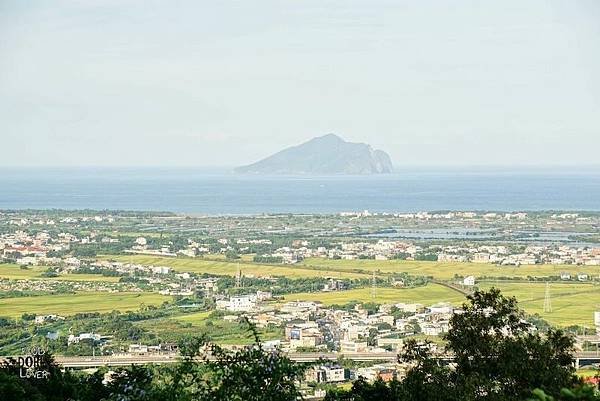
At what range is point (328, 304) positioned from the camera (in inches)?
523

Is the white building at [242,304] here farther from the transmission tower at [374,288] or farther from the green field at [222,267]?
the green field at [222,267]

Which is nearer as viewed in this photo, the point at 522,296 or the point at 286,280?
the point at 522,296

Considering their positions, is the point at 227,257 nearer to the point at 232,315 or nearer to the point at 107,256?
the point at 107,256

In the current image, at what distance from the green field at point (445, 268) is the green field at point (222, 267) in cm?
62

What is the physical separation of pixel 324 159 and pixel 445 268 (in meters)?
50.0

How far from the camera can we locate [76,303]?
13.4m

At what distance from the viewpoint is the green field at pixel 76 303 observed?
12.8 m

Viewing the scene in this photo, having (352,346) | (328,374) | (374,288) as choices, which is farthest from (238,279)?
(328,374)

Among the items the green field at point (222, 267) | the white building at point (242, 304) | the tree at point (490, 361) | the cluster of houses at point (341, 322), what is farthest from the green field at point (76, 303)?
the tree at point (490, 361)

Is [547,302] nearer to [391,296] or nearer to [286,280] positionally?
[391,296]

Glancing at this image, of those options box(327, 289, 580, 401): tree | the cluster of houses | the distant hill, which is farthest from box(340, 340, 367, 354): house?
the distant hill

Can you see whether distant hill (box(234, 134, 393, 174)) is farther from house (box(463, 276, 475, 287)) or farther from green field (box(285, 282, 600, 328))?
green field (box(285, 282, 600, 328))

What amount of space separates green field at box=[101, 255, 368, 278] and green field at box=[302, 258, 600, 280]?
24.6 inches

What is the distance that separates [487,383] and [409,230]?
65.8 feet
